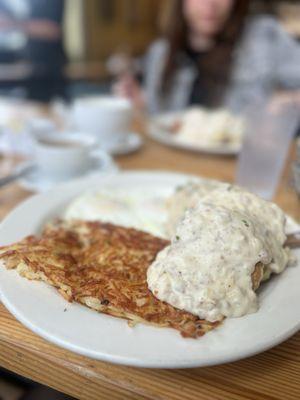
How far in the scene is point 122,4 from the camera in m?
7.21

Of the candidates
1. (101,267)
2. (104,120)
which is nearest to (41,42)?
(104,120)

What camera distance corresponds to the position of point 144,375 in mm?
571

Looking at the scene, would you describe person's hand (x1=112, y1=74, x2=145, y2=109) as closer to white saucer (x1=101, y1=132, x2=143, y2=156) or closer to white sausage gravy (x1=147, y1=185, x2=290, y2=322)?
white saucer (x1=101, y1=132, x2=143, y2=156)

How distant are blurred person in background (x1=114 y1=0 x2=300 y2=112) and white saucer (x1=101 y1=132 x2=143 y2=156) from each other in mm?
864

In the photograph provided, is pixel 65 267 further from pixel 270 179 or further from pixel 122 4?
pixel 122 4

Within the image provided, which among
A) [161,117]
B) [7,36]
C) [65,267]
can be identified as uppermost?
[65,267]

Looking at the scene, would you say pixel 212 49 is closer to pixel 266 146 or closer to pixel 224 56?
pixel 224 56

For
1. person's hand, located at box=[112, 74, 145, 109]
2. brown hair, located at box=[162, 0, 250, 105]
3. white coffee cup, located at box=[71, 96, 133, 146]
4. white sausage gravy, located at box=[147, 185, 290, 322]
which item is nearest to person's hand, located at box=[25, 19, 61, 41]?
brown hair, located at box=[162, 0, 250, 105]

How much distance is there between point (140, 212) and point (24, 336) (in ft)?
1.49

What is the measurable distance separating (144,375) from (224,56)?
2.41 meters

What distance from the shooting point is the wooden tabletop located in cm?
55

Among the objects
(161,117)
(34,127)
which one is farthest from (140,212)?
(161,117)

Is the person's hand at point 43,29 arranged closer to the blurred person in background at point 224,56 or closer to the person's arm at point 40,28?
the person's arm at point 40,28

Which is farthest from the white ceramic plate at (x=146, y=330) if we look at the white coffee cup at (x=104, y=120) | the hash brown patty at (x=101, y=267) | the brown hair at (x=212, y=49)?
the brown hair at (x=212, y=49)
